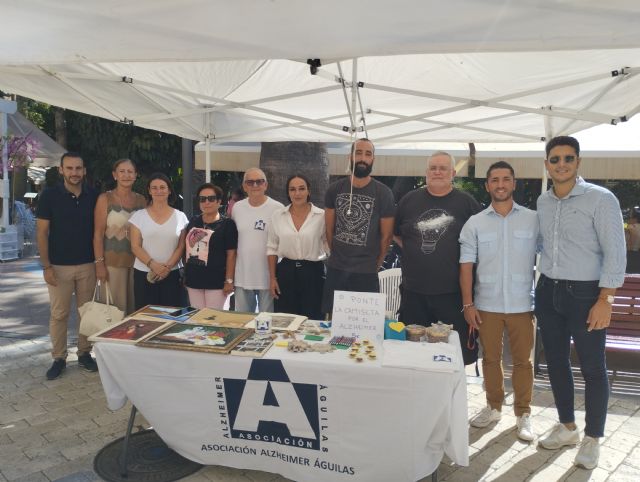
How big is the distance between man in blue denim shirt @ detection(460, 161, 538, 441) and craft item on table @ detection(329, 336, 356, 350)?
0.90m

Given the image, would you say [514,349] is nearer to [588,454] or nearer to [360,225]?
[588,454]

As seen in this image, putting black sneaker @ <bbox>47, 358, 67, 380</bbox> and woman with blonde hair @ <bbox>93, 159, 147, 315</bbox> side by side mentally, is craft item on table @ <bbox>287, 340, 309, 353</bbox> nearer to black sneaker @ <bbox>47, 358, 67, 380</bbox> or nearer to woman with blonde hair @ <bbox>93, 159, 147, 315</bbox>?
woman with blonde hair @ <bbox>93, 159, 147, 315</bbox>

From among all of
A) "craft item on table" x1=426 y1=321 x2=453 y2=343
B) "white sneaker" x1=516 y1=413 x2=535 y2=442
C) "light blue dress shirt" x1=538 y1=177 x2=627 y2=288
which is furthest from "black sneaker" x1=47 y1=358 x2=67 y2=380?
"light blue dress shirt" x1=538 y1=177 x2=627 y2=288

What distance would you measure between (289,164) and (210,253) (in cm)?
292

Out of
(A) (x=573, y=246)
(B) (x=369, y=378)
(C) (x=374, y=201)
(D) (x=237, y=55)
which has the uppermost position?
(D) (x=237, y=55)

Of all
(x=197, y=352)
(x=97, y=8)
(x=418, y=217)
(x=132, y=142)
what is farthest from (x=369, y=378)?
(x=132, y=142)

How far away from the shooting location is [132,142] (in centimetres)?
1180

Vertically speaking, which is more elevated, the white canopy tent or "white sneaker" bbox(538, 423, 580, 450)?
the white canopy tent

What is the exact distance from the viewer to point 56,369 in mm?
3990

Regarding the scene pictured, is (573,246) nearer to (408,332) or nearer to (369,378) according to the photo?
(408,332)

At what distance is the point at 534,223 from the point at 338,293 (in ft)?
4.32

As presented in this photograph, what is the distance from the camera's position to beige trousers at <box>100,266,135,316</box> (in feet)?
12.9

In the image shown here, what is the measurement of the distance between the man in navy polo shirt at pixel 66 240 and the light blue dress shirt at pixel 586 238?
3.30 meters

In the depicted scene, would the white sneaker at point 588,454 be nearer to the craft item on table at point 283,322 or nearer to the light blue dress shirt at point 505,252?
the light blue dress shirt at point 505,252
